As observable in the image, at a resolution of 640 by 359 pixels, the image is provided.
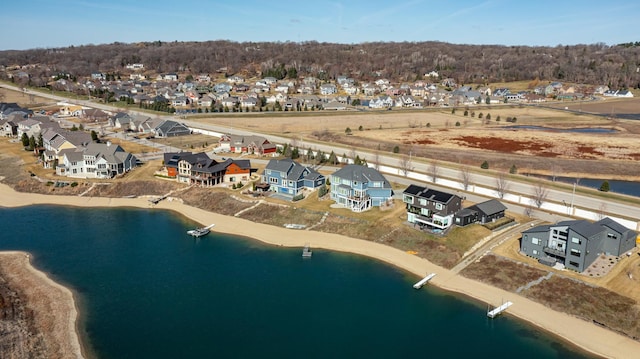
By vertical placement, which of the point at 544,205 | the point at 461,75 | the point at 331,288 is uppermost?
the point at 461,75

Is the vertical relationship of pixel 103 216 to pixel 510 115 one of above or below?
below

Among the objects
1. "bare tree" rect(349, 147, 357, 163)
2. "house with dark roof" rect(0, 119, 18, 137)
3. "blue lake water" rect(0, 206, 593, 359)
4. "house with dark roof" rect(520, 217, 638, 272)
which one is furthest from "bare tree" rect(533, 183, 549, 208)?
"house with dark roof" rect(0, 119, 18, 137)

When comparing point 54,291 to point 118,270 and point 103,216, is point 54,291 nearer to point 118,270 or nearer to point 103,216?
point 118,270

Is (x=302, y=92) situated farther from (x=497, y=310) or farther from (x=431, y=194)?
(x=497, y=310)

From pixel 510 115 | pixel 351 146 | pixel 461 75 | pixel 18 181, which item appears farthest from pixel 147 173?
pixel 461 75

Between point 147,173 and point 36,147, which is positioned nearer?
point 147,173

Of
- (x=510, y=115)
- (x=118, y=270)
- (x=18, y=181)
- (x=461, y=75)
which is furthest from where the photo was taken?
(x=461, y=75)

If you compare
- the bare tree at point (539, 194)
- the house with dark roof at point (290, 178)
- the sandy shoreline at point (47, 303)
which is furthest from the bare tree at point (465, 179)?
the sandy shoreline at point (47, 303)
